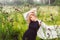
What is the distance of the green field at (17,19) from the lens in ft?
4.62

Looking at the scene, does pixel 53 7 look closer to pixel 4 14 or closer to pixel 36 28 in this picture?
pixel 36 28

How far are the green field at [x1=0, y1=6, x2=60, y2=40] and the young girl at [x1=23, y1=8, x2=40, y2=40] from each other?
37mm

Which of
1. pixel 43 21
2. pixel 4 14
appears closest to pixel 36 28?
pixel 43 21

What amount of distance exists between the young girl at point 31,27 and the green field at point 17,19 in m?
0.04

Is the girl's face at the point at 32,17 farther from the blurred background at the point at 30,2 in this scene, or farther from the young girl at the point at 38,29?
the blurred background at the point at 30,2

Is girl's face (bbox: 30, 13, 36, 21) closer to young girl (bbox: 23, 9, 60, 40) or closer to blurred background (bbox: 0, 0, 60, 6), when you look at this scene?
young girl (bbox: 23, 9, 60, 40)

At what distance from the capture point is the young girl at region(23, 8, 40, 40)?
1430mm

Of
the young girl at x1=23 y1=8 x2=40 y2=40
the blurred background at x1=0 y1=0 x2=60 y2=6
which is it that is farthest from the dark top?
the blurred background at x1=0 y1=0 x2=60 y2=6

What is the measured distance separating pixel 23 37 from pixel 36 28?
144 millimetres

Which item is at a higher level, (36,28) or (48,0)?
(48,0)

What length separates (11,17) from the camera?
1.44 meters

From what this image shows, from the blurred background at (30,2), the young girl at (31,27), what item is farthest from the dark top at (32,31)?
the blurred background at (30,2)


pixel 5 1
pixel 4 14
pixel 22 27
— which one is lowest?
pixel 22 27

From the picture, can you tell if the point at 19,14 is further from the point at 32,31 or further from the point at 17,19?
the point at 32,31
